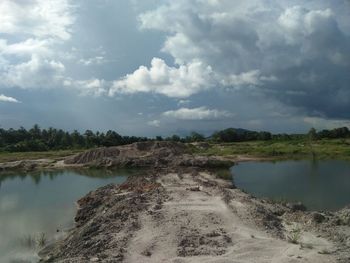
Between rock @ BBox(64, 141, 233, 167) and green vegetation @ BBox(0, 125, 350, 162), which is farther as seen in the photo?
green vegetation @ BBox(0, 125, 350, 162)

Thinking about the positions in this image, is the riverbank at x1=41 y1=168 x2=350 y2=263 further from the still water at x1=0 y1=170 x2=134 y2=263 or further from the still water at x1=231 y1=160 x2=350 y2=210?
the still water at x1=231 y1=160 x2=350 y2=210

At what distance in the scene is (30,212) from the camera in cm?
3212

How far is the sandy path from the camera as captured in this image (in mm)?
14969

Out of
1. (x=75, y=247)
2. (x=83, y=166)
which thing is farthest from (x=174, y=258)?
(x=83, y=166)

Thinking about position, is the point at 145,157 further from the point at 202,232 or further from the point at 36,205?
the point at 202,232

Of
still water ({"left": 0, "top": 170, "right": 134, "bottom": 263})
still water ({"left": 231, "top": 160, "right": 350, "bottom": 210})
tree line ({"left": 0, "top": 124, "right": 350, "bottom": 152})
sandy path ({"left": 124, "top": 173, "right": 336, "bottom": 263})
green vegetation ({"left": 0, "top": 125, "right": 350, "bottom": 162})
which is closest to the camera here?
sandy path ({"left": 124, "top": 173, "right": 336, "bottom": 263})

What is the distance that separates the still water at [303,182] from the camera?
31.4 metres

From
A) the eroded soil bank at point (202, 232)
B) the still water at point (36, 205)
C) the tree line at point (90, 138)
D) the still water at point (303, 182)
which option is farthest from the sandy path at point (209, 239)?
the tree line at point (90, 138)

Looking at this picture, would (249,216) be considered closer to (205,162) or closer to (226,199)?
(226,199)

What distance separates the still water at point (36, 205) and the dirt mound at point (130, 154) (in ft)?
15.9

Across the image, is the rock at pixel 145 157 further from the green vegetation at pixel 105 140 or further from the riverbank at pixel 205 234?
the riverbank at pixel 205 234

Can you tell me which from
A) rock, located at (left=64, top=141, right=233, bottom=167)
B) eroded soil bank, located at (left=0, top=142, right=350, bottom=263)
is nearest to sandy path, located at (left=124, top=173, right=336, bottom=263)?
eroded soil bank, located at (left=0, top=142, right=350, bottom=263)

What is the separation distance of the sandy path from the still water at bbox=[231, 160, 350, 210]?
28.9 feet

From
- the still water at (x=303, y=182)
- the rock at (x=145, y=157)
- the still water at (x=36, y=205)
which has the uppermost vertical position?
the rock at (x=145, y=157)
